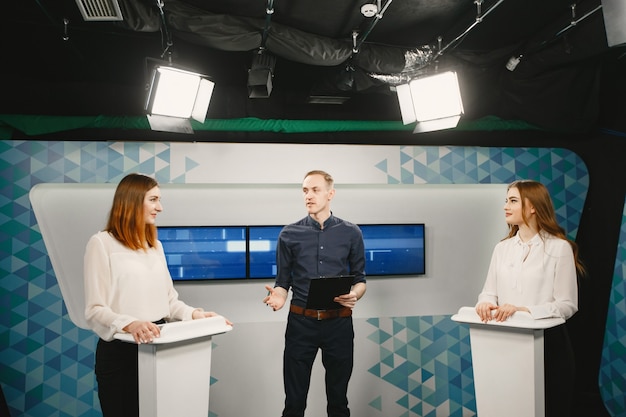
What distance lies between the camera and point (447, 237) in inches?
172

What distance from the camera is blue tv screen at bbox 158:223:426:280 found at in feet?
13.1

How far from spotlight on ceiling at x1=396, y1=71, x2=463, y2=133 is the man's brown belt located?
1.58 meters

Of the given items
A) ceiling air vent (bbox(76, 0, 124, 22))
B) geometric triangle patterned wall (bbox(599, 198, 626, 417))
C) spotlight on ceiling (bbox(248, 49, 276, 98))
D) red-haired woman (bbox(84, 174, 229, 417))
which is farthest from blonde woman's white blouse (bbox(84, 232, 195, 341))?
geometric triangle patterned wall (bbox(599, 198, 626, 417))

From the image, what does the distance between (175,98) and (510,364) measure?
274 centimetres

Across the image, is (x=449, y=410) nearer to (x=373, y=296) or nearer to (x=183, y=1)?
(x=373, y=296)

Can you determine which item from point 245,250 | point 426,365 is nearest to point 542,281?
point 426,365

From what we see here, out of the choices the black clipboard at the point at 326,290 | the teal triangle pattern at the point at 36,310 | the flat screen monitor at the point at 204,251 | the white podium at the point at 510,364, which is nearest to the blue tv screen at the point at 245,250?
the flat screen monitor at the point at 204,251

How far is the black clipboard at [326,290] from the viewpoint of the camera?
108 inches

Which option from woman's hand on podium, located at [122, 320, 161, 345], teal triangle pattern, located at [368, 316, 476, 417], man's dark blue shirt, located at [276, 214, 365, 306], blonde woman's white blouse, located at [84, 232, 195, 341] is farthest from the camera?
teal triangle pattern, located at [368, 316, 476, 417]

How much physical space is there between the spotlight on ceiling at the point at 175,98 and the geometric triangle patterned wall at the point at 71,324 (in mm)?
499

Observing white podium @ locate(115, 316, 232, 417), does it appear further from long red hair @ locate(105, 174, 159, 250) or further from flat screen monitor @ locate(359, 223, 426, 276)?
flat screen monitor @ locate(359, 223, 426, 276)

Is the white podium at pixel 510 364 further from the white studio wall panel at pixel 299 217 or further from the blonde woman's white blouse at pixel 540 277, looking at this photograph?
the white studio wall panel at pixel 299 217

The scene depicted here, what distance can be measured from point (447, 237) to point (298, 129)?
170 cm

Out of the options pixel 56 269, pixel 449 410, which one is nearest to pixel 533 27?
pixel 449 410
